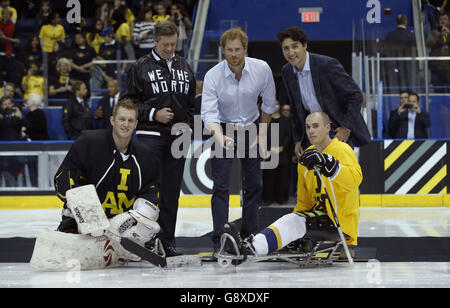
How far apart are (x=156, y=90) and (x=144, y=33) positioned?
6644 millimetres

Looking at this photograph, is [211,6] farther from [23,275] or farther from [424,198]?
[23,275]

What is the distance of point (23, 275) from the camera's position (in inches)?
151

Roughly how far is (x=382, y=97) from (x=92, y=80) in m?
3.72

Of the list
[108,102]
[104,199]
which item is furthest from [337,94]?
[108,102]

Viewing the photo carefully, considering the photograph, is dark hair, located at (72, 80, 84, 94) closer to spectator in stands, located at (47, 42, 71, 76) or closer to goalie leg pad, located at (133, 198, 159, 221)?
spectator in stands, located at (47, 42, 71, 76)

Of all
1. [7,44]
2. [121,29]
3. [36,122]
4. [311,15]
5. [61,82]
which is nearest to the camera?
[36,122]

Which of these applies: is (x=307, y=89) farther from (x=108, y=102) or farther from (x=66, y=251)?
(x=108, y=102)

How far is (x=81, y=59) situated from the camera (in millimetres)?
10641

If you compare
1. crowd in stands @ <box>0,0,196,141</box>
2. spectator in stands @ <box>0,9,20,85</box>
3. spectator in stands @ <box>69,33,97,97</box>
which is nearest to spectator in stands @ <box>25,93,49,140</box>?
crowd in stands @ <box>0,0,196,141</box>

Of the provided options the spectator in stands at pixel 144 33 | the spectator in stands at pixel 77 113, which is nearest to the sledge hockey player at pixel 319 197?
the spectator in stands at pixel 77 113

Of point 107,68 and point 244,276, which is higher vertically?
point 107,68
